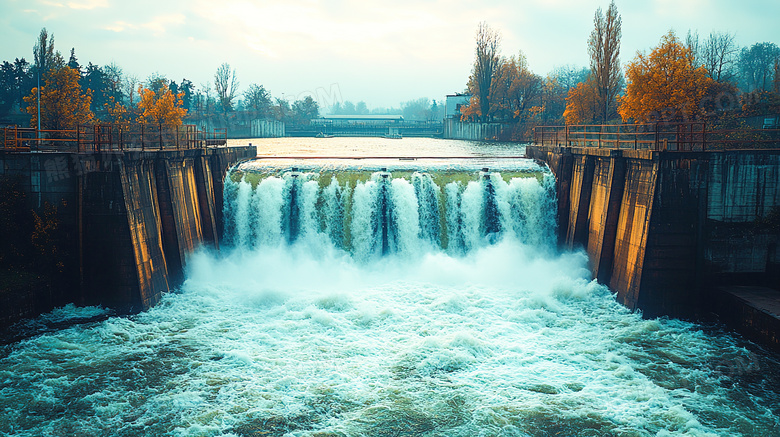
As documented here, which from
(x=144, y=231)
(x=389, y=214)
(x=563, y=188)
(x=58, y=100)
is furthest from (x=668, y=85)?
(x=58, y=100)

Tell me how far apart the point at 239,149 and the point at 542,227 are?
16.9 meters

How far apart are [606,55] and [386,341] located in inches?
1747

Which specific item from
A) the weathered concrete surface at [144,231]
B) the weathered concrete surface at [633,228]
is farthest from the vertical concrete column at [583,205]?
the weathered concrete surface at [144,231]

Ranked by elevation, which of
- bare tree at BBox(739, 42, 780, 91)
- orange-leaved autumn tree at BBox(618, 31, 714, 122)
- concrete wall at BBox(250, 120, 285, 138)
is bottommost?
concrete wall at BBox(250, 120, 285, 138)

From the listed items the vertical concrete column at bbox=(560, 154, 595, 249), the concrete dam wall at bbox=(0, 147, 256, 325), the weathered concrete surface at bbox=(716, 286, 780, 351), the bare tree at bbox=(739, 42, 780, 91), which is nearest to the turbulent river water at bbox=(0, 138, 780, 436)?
the weathered concrete surface at bbox=(716, 286, 780, 351)

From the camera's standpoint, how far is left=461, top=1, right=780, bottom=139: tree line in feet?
117

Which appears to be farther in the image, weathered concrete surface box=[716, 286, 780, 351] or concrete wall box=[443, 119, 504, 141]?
concrete wall box=[443, 119, 504, 141]

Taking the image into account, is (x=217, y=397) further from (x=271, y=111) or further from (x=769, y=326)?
(x=271, y=111)

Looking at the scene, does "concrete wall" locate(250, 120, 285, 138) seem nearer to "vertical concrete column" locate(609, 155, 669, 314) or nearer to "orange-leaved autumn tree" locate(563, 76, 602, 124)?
"orange-leaved autumn tree" locate(563, 76, 602, 124)

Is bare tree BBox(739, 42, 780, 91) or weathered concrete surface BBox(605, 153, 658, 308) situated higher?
bare tree BBox(739, 42, 780, 91)

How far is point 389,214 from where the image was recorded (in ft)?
88.2

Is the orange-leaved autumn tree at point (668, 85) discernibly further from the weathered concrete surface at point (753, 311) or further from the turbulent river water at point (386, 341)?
the weathered concrete surface at point (753, 311)

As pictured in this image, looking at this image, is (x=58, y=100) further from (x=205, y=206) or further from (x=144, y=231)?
(x=144, y=231)

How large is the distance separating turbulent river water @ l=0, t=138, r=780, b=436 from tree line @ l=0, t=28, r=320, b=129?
18.7 m
